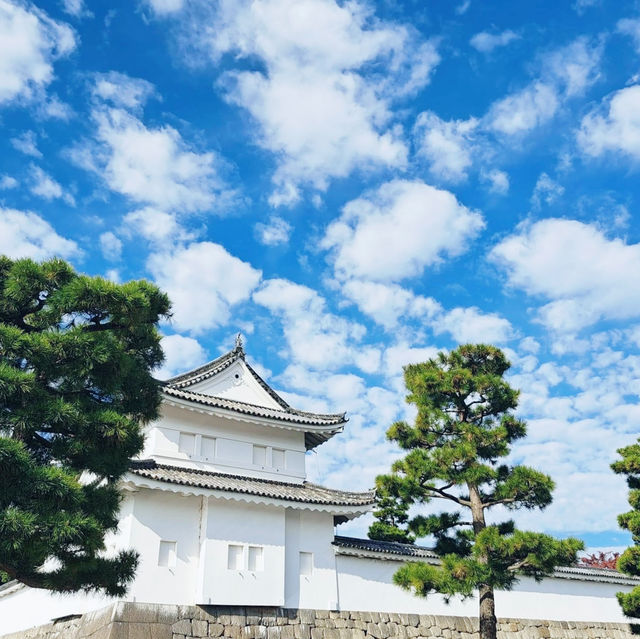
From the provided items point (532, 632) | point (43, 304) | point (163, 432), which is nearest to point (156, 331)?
point (43, 304)

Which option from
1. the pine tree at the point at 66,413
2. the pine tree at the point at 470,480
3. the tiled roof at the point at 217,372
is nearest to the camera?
the pine tree at the point at 66,413

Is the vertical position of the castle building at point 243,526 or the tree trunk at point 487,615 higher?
the castle building at point 243,526

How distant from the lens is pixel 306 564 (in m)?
15.9

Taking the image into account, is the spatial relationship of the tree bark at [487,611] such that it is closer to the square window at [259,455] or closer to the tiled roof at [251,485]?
the tiled roof at [251,485]

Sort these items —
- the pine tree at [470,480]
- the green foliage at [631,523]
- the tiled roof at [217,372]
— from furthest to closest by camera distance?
1. the tiled roof at [217,372]
2. the green foliage at [631,523]
3. the pine tree at [470,480]

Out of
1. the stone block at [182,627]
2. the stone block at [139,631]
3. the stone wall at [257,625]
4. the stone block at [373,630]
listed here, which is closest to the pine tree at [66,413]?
the stone block at [139,631]

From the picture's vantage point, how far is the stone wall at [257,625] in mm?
12969

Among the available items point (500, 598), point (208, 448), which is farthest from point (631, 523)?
point (208, 448)

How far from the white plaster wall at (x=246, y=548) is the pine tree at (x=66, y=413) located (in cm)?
538

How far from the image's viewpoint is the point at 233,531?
1503 cm

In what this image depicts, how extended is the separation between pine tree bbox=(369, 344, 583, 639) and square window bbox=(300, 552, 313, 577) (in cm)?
326

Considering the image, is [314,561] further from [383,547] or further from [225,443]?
[225,443]

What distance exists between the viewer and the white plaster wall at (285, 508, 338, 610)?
1548cm

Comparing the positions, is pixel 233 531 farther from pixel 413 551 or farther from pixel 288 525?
pixel 413 551
